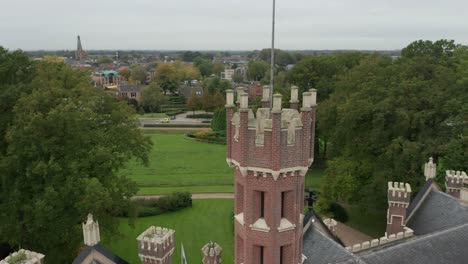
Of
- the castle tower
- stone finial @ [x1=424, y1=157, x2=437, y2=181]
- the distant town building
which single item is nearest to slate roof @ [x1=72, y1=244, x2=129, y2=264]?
the castle tower

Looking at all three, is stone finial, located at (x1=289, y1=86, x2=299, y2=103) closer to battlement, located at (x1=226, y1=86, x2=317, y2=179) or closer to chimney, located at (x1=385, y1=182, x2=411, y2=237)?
battlement, located at (x1=226, y1=86, x2=317, y2=179)

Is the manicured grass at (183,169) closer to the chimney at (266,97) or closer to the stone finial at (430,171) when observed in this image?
the stone finial at (430,171)

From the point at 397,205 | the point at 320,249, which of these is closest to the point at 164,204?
the point at 320,249

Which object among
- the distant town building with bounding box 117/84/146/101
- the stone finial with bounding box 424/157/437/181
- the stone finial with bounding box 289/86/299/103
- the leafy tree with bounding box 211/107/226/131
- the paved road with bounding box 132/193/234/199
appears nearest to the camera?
A: the stone finial with bounding box 289/86/299/103

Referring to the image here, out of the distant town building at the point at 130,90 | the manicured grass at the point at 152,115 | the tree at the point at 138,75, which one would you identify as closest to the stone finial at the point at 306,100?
the manicured grass at the point at 152,115

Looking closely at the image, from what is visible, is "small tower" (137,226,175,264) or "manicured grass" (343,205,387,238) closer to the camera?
"small tower" (137,226,175,264)

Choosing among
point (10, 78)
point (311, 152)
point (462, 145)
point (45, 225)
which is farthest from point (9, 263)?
point (462, 145)
